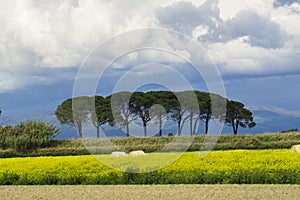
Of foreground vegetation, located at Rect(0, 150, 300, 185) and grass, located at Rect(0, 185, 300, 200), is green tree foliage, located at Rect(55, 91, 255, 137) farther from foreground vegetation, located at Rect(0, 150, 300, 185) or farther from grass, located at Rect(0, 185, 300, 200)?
grass, located at Rect(0, 185, 300, 200)

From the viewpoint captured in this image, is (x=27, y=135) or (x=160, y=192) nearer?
(x=160, y=192)

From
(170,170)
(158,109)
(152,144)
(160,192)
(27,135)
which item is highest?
(158,109)

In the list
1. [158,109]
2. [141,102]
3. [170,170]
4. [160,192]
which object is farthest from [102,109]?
Answer: [160,192]

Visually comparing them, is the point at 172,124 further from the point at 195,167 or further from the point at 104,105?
the point at 195,167

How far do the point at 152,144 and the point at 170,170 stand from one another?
10575 mm

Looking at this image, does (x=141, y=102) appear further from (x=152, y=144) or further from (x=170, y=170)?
(x=170, y=170)

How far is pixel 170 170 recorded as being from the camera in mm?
11188

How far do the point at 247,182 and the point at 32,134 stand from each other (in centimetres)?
1369

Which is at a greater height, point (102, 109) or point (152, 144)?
point (102, 109)

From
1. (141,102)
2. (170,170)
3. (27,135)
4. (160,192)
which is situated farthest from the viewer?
(141,102)

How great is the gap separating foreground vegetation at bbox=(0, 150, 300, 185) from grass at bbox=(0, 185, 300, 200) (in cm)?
75

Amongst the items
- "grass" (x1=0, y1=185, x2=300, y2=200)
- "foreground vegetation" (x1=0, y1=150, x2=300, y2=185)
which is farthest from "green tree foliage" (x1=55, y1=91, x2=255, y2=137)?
"grass" (x1=0, y1=185, x2=300, y2=200)

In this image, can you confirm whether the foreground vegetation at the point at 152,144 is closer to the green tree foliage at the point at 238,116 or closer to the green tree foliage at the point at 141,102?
the green tree foliage at the point at 141,102

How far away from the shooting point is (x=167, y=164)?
11758 millimetres
